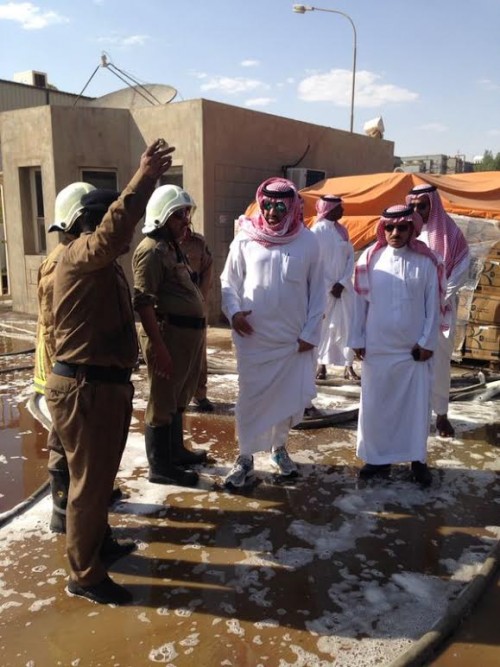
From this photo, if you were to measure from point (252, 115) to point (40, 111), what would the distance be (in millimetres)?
3592

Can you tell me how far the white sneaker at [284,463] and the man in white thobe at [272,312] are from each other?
13 centimetres

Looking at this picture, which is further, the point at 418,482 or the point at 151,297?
the point at 418,482

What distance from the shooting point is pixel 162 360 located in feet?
10.7

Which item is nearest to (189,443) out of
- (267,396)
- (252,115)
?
(267,396)

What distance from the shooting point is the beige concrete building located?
29.8 feet

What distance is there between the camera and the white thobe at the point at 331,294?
19.6ft

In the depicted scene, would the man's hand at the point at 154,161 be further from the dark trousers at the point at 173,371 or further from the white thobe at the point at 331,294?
the white thobe at the point at 331,294

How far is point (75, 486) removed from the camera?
8.24 feet

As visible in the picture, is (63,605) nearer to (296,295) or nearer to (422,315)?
(296,295)

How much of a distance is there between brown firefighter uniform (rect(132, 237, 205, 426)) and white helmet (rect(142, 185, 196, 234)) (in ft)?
0.32

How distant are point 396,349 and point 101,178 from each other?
307 inches

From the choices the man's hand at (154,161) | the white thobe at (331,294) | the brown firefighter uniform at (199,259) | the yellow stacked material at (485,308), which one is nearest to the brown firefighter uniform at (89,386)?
the man's hand at (154,161)

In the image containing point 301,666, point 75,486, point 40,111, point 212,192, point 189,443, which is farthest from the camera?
point 40,111

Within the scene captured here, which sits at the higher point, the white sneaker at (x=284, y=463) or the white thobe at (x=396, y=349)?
the white thobe at (x=396, y=349)
